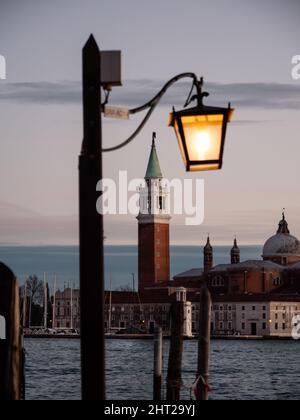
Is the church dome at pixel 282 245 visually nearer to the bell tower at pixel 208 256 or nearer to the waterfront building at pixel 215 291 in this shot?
the waterfront building at pixel 215 291

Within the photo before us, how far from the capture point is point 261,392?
96.9ft

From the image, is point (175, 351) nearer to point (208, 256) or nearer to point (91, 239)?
point (91, 239)

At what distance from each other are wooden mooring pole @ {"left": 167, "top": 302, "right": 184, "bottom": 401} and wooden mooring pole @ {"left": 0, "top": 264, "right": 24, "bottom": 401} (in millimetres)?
7517

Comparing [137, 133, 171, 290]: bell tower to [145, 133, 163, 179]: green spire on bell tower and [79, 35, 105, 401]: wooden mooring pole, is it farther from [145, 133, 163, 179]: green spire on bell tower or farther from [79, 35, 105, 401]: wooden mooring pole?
[79, 35, 105, 401]: wooden mooring pole

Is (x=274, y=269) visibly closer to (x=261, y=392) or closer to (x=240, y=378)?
(x=240, y=378)

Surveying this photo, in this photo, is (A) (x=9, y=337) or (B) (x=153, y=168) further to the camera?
(B) (x=153, y=168)

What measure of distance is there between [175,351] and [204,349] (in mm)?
2807

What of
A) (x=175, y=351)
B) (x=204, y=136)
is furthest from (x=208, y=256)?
(x=204, y=136)

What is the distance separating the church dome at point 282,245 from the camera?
96750 mm

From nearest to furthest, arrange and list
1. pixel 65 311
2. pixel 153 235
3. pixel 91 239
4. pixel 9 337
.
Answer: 1. pixel 91 239
2. pixel 9 337
3. pixel 153 235
4. pixel 65 311

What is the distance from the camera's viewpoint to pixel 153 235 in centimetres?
9456

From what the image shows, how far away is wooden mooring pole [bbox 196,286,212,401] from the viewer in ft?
32.0
